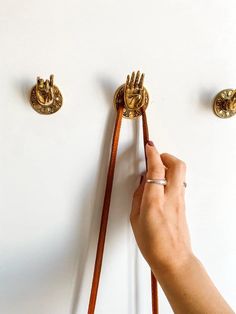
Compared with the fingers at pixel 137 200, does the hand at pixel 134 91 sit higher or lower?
higher

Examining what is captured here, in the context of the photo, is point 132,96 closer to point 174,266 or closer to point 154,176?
point 154,176

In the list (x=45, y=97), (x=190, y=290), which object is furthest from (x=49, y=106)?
(x=190, y=290)

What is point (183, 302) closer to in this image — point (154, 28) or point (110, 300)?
point (110, 300)

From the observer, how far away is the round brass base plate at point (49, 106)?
1.41 ft

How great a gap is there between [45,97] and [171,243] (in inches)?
12.1

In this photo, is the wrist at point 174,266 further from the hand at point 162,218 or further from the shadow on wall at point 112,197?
the shadow on wall at point 112,197

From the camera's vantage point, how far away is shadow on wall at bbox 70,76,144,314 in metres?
0.47

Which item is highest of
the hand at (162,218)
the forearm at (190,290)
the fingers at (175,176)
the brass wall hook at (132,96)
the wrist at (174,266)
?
the brass wall hook at (132,96)

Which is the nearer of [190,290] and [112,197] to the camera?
[190,290]

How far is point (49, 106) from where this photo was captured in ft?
1.42

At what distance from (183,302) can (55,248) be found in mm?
249

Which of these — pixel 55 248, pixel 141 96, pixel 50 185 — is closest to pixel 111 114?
pixel 141 96

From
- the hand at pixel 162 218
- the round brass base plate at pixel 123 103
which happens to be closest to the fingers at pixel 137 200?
the hand at pixel 162 218

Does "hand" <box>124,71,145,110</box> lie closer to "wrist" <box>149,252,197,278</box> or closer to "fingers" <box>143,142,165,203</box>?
"fingers" <box>143,142,165,203</box>
